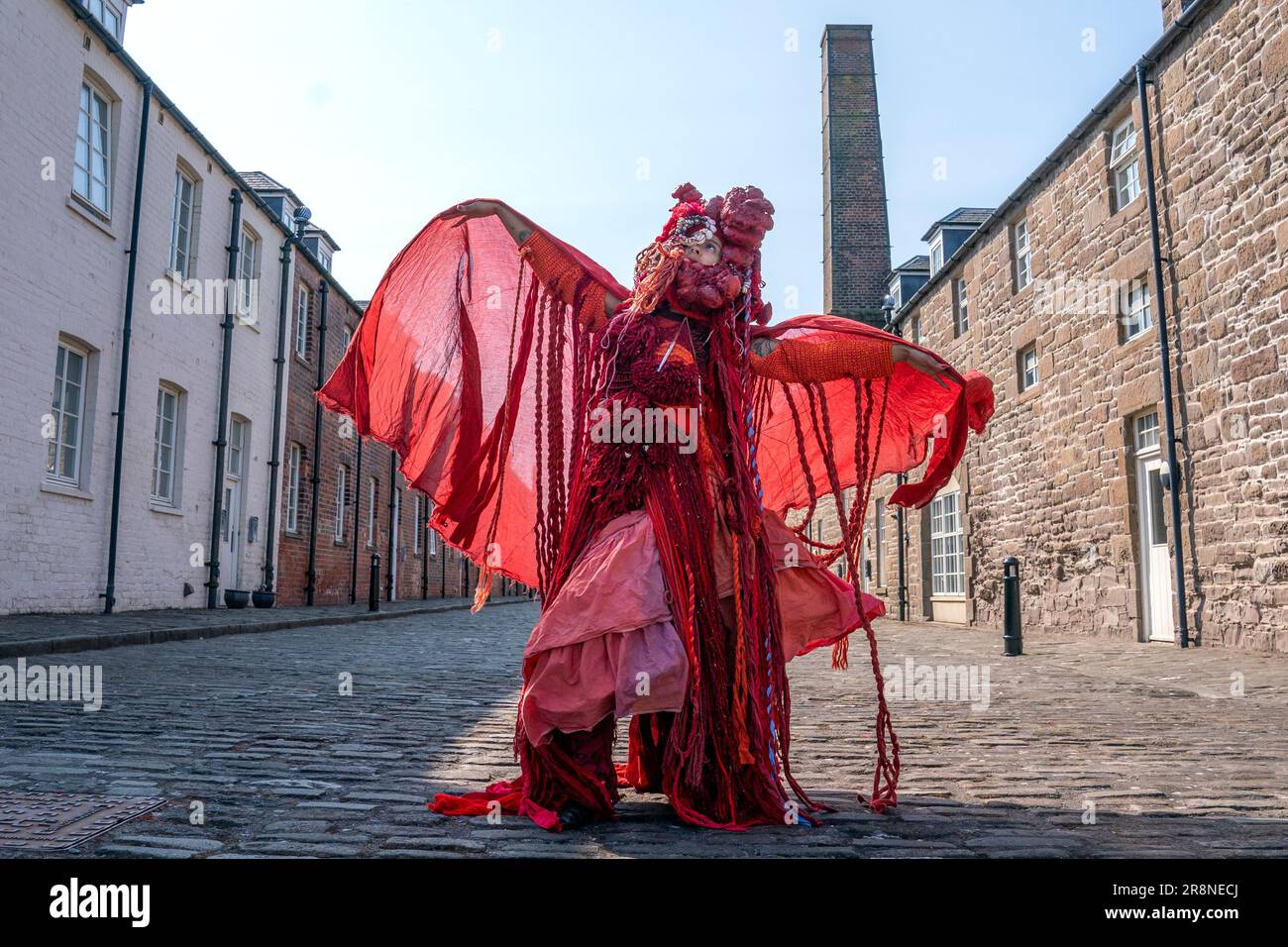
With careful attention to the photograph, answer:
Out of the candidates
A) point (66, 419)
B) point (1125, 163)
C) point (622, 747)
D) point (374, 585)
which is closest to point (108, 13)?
point (66, 419)

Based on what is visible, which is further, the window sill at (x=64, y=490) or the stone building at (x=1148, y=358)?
the window sill at (x=64, y=490)

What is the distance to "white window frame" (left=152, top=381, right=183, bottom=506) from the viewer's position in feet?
46.7

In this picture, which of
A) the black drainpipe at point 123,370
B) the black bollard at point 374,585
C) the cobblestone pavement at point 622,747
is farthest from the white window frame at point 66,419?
the black bollard at point 374,585

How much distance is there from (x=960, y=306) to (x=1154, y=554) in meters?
8.31

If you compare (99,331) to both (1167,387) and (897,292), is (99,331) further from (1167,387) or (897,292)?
(897,292)

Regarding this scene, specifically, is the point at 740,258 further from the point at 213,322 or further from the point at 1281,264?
the point at 213,322

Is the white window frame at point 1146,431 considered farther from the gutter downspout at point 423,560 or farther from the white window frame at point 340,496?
the gutter downspout at point 423,560

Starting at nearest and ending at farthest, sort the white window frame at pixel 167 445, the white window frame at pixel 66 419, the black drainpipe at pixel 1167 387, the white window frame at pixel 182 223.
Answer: the black drainpipe at pixel 1167 387
the white window frame at pixel 66 419
the white window frame at pixel 167 445
the white window frame at pixel 182 223

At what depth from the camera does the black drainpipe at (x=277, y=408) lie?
706 inches

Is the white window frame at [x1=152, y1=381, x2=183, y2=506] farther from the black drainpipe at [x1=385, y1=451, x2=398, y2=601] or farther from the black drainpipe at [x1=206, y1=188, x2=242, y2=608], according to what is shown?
the black drainpipe at [x1=385, y1=451, x2=398, y2=601]

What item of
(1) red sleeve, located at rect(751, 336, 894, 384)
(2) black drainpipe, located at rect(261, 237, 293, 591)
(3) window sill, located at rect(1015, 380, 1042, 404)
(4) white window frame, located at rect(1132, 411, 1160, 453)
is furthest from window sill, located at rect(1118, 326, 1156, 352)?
(2) black drainpipe, located at rect(261, 237, 293, 591)

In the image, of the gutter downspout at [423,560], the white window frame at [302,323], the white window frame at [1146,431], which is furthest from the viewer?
Answer: the gutter downspout at [423,560]

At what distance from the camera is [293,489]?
64.3ft

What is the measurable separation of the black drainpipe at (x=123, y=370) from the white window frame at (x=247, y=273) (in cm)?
344
